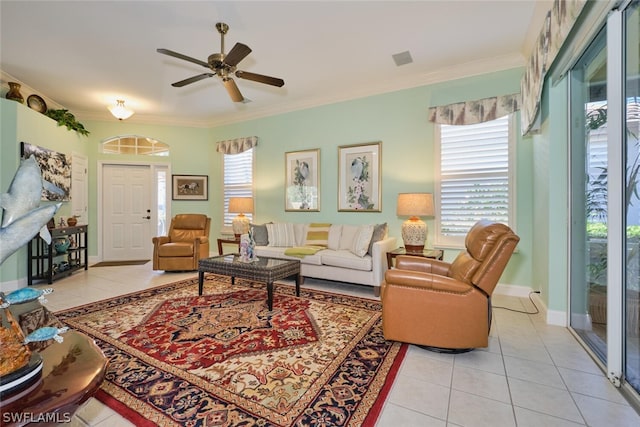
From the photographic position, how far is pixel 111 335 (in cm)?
242

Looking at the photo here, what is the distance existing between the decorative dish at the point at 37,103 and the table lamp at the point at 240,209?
10.2ft

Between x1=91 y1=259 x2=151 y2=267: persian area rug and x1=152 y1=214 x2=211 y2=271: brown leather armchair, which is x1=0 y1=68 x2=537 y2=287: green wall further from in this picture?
x1=152 y1=214 x2=211 y2=271: brown leather armchair

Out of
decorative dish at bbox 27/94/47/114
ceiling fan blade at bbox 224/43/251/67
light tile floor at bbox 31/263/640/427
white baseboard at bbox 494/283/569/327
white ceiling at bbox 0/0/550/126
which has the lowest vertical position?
light tile floor at bbox 31/263/640/427

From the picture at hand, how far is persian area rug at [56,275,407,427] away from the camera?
1.55m

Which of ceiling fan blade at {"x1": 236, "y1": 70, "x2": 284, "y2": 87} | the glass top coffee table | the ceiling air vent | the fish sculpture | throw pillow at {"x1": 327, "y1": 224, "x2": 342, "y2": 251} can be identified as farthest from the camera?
throw pillow at {"x1": 327, "y1": 224, "x2": 342, "y2": 251}

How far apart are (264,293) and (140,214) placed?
12.8 ft

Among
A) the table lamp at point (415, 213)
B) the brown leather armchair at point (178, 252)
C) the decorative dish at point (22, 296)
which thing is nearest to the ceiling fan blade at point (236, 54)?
the decorative dish at point (22, 296)

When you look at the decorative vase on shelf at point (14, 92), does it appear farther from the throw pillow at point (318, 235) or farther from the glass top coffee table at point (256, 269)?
the throw pillow at point (318, 235)

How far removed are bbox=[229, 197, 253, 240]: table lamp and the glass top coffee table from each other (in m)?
1.69

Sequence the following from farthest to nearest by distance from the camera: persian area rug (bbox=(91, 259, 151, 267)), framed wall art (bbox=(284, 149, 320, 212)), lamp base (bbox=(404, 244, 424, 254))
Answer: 1. persian area rug (bbox=(91, 259, 151, 267))
2. framed wall art (bbox=(284, 149, 320, 212))
3. lamp base (bbox=(404, 244, 424, 254))

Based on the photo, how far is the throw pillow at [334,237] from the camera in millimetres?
4219

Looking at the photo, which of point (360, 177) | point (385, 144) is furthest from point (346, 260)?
point (385, 144)

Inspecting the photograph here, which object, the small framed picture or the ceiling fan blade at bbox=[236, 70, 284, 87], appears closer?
the ceiling fan blade at bbox=[236, 70, 284, 87]

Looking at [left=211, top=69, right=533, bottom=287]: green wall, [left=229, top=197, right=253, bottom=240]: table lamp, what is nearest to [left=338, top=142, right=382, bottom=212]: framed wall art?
[left=211, top=69, right=533, bottom=287]: green wall
